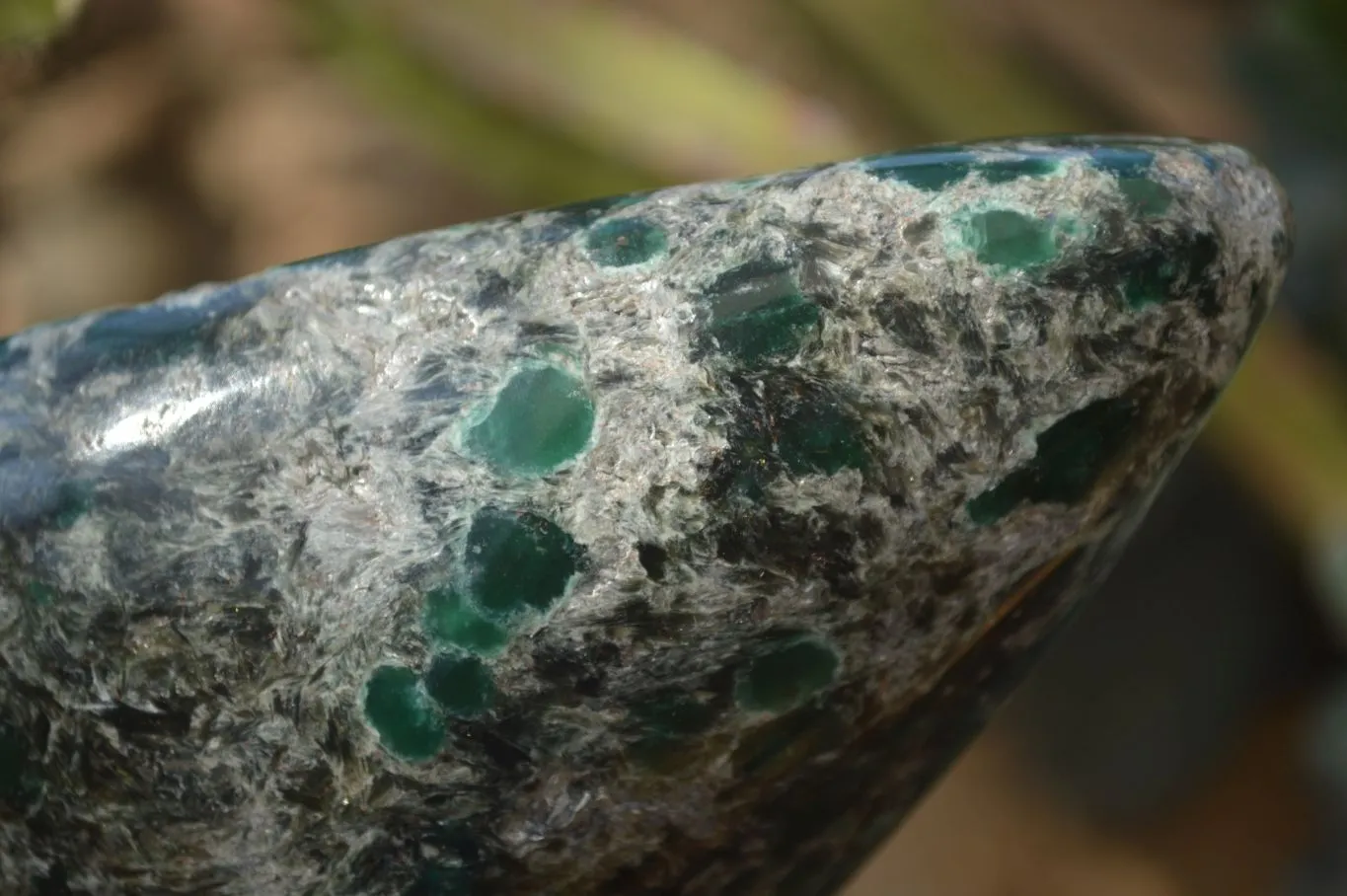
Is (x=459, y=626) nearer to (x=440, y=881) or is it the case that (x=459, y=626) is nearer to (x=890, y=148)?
(x=440, y=881)

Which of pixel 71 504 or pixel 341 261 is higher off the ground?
pixel 341 261

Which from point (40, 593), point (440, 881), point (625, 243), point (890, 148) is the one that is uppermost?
point (890, 148)

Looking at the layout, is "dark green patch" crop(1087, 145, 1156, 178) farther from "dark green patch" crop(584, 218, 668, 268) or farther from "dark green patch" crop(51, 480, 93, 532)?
"dark green patch" crop(51, 480, 93, 532)

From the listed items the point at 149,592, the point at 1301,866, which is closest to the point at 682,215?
the point at 149,592

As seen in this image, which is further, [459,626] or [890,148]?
[890,148]

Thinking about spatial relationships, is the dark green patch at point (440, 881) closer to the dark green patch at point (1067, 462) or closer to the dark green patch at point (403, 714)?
the dark green patch at point (403, 714)

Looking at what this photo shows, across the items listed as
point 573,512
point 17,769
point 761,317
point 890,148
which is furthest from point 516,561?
point 890,148
